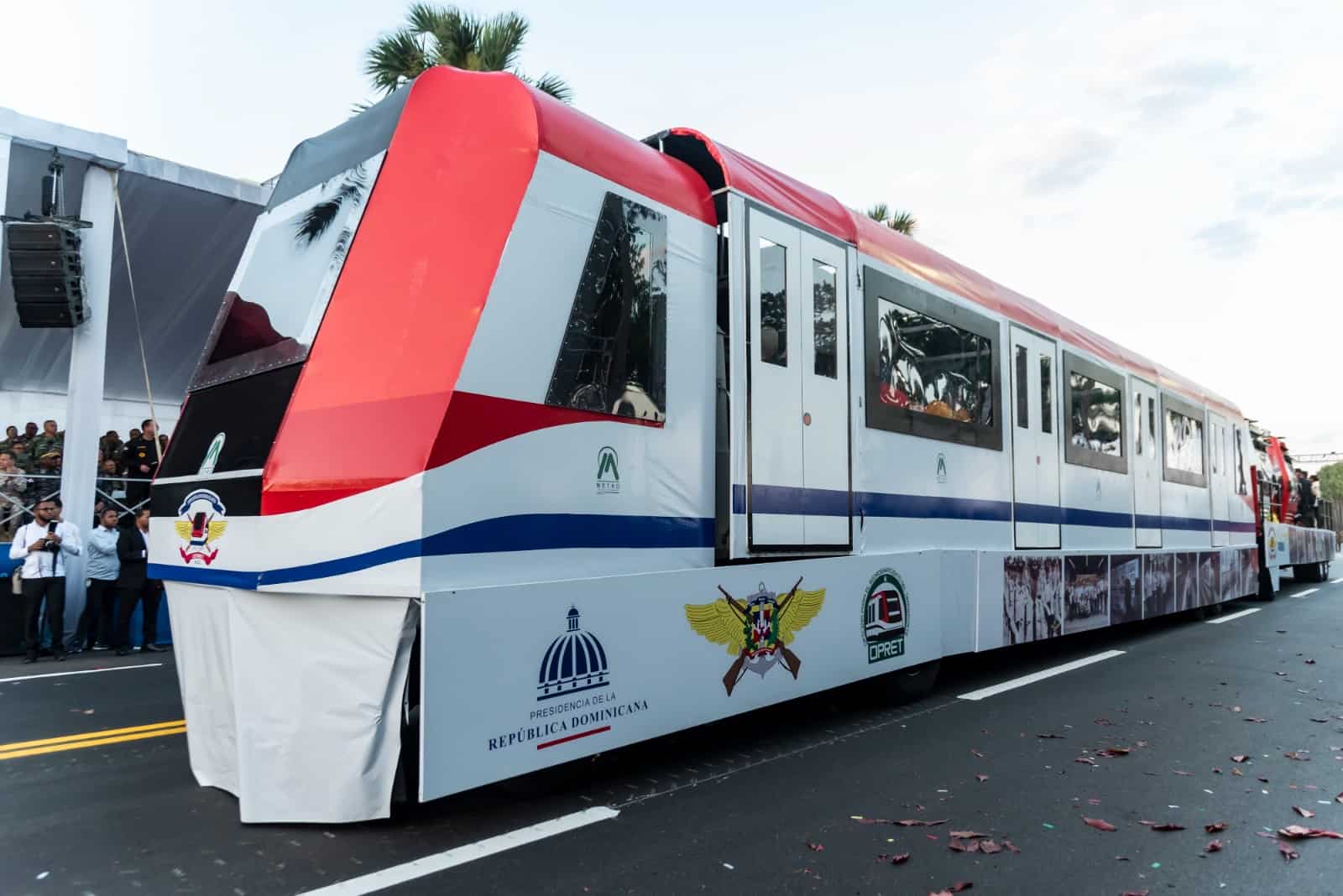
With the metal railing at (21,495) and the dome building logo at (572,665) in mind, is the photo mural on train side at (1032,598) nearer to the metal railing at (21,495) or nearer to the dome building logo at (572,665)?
the dome building logo at (572,665)

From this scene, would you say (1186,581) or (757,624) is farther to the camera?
(1186,581)

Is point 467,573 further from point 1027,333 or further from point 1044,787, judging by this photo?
point 1027,333

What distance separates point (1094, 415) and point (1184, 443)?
3.73 metres

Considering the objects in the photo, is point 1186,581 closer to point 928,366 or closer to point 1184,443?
point 1184,443

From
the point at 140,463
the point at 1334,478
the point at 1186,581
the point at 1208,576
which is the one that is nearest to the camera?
the point at 1186,581

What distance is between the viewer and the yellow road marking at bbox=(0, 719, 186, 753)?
5773 mm

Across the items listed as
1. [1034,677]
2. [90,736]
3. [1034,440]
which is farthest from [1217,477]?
[90,736]

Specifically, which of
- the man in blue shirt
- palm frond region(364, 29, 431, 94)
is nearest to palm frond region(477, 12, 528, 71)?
palm frond region(364, 29, 431, 94)

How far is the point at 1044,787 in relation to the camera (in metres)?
4.82

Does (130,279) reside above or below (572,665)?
above

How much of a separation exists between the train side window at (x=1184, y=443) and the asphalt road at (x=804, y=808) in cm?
562

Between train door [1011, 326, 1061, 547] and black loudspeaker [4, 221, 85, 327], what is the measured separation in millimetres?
10855

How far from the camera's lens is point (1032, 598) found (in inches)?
334

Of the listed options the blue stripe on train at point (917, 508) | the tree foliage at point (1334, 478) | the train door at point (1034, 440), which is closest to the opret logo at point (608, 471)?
the blue stripe on train at point (917, 508)
